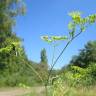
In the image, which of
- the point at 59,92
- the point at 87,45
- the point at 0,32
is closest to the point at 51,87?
the point at 59,92

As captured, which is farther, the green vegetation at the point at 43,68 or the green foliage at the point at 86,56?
the green foliage at the point at 86,56

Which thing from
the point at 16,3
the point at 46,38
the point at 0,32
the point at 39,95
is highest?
the point at 16,3

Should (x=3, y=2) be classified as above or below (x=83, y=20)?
above

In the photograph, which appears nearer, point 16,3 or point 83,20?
point 83,20

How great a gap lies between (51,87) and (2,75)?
27.4 metres

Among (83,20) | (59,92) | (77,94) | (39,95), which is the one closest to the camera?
(83,20)

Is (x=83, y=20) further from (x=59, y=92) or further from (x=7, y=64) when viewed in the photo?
(x=7, y=64)

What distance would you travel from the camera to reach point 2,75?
3512 centimetres

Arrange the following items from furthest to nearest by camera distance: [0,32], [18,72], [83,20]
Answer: [18,72] → [0,32] → [83,20]

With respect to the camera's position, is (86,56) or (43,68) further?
(86,56)

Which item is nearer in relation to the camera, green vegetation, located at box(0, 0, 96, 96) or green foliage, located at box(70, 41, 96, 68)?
green vegetation, located at box(0, 0, 96, 96)

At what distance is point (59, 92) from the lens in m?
7.93

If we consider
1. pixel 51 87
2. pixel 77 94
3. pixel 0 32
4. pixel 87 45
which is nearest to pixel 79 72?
pixel 51 87

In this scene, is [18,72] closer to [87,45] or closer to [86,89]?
[87,45]
